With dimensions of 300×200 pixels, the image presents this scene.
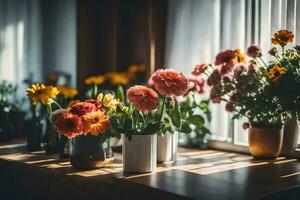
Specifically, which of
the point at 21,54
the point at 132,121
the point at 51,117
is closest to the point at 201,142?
the point at 132,121

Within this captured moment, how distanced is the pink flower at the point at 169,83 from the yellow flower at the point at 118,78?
106cm

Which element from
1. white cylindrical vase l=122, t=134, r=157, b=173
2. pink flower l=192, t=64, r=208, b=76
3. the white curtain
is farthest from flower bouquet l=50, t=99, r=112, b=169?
the white curtain

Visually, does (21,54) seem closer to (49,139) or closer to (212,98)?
(49,139)

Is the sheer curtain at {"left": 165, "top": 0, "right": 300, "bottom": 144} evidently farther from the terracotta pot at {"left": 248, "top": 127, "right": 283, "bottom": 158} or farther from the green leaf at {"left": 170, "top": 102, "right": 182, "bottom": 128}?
the green leaf at {"left": 170, "top": 102, "right": 182, "bottom": 128}

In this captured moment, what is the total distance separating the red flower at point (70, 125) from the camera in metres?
1.78

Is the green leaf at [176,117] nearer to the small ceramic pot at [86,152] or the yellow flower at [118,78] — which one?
the small ceramic pot at [86,152]

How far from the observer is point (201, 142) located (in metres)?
2.46

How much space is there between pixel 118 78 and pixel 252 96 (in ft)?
3.47

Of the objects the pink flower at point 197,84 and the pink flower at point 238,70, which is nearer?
the pink flower at point 238,70

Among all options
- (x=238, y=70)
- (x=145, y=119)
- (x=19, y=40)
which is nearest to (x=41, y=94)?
(x=145, y=119)

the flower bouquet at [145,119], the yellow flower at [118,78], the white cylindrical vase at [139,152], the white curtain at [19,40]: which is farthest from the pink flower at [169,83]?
the white curtain at [19,40]

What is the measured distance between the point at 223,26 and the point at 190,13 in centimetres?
23

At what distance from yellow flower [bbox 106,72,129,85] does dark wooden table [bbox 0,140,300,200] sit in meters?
0.66

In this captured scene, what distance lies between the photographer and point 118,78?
9.53 feet
